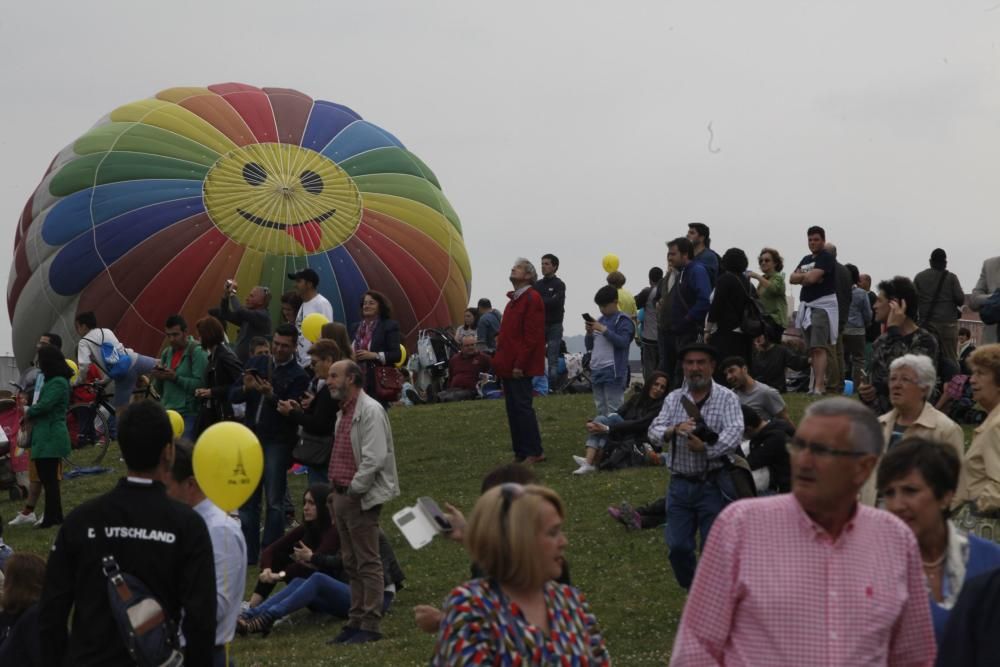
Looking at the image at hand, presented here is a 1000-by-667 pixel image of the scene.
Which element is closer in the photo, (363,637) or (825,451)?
(825,451)

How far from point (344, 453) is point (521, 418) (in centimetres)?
471

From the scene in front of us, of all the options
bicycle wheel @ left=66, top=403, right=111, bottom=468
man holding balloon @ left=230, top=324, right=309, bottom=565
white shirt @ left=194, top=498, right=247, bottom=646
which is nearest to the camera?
white shirt @ left=194, top=498, right=247, bottom=646

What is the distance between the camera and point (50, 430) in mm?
13852

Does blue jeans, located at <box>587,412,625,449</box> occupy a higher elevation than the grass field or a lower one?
higher

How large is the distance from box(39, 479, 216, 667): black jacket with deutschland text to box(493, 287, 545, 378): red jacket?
28.0 feet

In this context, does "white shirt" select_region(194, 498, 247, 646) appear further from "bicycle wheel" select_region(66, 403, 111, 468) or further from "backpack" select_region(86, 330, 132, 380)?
"backpack" select_region(86, 330, 132, 380)

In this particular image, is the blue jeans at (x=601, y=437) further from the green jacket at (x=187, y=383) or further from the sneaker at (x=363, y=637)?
the sneaker at (x=363, y=637)

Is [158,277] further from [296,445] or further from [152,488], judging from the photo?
[152,488]

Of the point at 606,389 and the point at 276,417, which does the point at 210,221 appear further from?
the point at 276,417

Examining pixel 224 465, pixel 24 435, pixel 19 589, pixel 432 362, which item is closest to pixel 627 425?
pixel 224 465

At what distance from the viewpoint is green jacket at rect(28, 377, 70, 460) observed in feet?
45.1

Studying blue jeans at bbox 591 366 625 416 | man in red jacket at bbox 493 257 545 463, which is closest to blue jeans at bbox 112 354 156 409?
blue jeans at bbox 591 366 625 416

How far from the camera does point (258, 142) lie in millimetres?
23531

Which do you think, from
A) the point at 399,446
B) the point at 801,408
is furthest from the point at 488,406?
the point at 801,408
